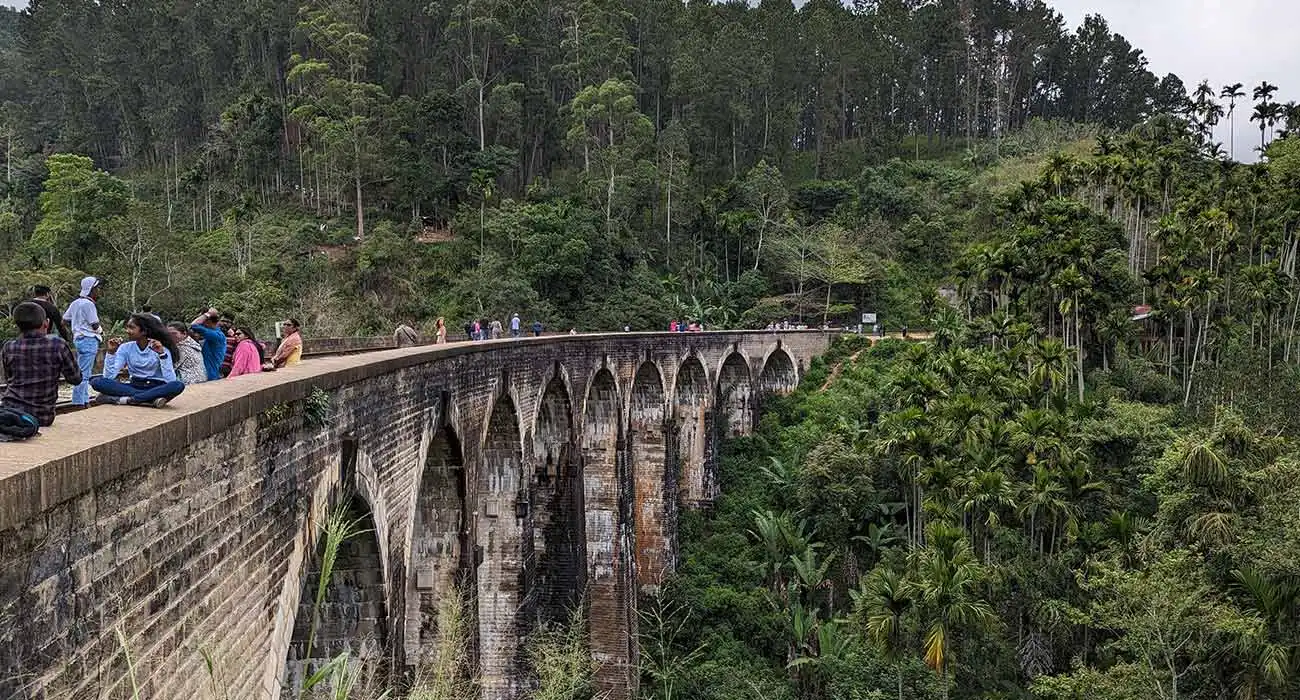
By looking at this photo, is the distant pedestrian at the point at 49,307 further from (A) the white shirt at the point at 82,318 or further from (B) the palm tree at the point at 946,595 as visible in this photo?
(B) the palm tree at the point at 946,595

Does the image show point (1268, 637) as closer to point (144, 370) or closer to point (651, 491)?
point (651, 491)

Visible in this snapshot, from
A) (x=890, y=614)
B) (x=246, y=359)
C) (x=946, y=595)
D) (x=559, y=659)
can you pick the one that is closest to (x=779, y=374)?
(x=946, y=595)

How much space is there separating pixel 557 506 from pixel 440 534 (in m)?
7.09

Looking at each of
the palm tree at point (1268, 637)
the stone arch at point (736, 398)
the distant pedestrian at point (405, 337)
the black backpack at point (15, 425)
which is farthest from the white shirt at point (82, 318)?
the stone arch at point (736, 398)

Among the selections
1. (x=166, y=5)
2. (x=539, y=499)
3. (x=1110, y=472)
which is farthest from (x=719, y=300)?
(x=166, y=5)

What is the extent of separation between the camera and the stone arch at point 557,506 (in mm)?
18047

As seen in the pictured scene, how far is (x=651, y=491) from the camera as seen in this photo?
28938mm

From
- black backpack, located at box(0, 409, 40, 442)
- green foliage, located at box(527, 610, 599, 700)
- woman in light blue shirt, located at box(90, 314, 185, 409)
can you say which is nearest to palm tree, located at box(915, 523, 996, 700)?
green foliage, located at box(527, 610, 599, 700)

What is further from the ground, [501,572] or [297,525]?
[297,525]

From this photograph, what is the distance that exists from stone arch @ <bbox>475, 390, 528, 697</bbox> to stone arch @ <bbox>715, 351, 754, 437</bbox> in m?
21.5

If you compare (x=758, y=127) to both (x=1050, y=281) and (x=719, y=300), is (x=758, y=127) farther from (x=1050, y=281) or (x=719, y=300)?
(x=1050, y=281)

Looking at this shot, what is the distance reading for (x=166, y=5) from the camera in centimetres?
5806

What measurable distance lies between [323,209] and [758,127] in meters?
32.2

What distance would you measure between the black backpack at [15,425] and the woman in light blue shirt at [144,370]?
104 centimetres
